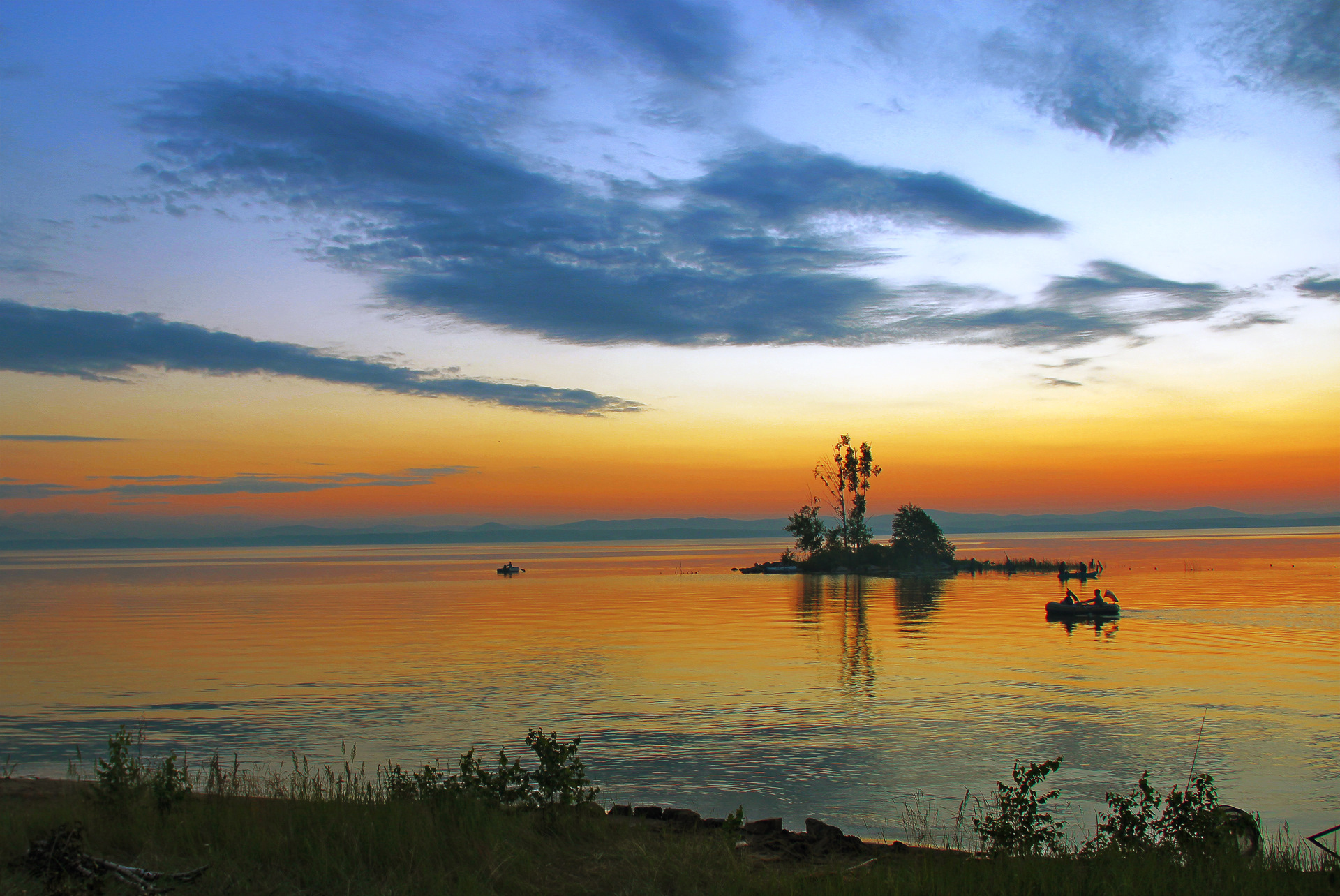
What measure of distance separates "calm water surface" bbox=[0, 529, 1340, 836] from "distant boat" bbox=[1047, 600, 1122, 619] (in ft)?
4.58

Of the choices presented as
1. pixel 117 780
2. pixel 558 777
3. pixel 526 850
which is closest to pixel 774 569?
pixel 558 777

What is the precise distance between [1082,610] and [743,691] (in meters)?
31.4

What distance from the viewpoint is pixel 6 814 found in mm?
11508

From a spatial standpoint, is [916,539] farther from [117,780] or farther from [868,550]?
[117,780]

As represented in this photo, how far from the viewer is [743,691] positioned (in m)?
27.2

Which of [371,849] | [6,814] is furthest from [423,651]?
[371,849]

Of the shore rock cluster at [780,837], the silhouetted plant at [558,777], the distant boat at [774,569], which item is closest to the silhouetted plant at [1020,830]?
the shore rock cluster at [780,837]

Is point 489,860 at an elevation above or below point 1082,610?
above

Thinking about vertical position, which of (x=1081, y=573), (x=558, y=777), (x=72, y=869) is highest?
(x=72, y=869)

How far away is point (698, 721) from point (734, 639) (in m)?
17.9

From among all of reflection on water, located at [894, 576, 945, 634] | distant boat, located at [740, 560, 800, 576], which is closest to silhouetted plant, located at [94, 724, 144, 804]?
reflection on water, located at [894, 576, 945, 634]

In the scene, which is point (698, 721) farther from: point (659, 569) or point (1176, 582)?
point (659, 569)

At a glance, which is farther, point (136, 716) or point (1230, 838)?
point (136, 716)

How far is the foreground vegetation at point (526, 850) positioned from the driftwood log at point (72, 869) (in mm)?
70
